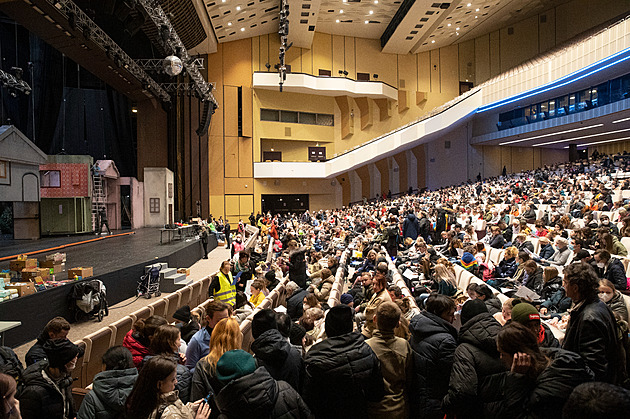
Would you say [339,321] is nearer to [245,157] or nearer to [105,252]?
[105,252]

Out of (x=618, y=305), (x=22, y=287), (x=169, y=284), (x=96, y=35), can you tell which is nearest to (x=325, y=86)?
(x=96, y=35)

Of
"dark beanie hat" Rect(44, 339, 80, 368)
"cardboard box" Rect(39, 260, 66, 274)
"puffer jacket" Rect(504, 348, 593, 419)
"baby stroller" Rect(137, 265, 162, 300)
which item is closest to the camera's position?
"puffer jacket" Rect(504, 348, 593, 419)

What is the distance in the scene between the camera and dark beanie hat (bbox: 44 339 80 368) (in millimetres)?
2250

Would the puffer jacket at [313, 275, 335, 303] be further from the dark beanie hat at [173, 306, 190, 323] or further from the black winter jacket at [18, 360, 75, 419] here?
the black winter jacket at [18, 360, 75, 419]

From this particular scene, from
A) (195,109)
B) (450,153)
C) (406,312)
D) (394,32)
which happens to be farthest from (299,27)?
(406,312)

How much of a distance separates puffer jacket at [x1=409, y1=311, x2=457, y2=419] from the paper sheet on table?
374 cm

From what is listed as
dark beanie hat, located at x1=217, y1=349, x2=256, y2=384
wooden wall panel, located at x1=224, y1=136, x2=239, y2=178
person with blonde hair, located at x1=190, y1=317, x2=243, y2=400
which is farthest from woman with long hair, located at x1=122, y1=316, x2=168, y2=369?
wooden wall panel, located at x1=224, y1=136, x2=239, y2=178

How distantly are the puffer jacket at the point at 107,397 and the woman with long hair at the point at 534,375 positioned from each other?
5.77 ft

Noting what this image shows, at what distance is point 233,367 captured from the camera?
1678 millimetres

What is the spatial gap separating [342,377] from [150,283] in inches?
271

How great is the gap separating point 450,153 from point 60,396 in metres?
26.3

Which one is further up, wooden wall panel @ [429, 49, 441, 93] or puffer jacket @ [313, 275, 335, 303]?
wooden wall panel @ [429, 49, 441, 93]

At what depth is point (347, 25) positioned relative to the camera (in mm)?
23516

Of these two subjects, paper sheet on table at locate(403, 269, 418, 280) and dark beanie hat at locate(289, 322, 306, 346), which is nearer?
dark beanie hat at locate(289, 322, 306, 346)
